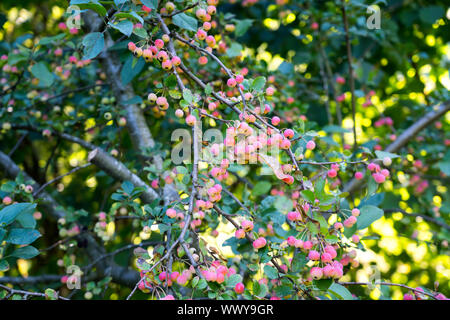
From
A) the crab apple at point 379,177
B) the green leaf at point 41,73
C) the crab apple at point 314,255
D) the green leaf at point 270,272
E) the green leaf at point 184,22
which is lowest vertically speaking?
the green leaf at point 270,272

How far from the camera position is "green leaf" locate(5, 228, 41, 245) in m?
0.97

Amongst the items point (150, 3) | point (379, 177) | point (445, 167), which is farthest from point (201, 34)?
point (445, 167)

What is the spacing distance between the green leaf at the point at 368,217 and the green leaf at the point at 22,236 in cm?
85

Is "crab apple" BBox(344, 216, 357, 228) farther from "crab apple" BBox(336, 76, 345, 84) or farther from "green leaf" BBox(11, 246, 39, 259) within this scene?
"crab apple" BBox(336, 76, 345, 84)

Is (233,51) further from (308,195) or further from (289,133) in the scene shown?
(308,195)

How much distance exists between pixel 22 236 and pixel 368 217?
914 millimetres

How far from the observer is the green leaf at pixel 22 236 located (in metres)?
0.97

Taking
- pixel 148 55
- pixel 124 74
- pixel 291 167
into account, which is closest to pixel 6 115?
pixel 124 74

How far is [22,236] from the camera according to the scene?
98cm

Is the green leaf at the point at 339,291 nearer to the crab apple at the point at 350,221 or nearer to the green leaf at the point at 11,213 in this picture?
the crab apple at the point at 350,221

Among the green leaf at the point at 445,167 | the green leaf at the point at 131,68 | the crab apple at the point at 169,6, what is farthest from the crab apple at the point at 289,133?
the green leaf at the point at 445,167

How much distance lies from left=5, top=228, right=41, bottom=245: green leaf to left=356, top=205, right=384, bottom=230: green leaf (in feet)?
2.78

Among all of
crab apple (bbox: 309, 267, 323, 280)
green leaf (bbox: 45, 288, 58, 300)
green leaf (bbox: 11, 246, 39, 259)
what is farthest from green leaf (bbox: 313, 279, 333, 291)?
green leaf (bbox: 11, 246, 39, 259)
